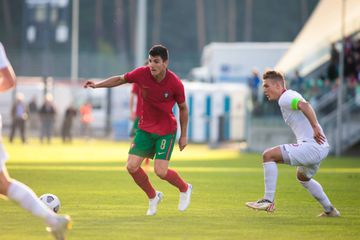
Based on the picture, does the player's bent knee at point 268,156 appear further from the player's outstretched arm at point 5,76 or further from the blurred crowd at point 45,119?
the blurred crowd at point 45,119

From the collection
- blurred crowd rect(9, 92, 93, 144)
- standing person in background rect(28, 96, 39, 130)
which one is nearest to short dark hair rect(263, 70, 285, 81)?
blurred crowd rect(9, 92, 93, 144)

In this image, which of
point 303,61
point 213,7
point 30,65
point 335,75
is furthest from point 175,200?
point 213,7

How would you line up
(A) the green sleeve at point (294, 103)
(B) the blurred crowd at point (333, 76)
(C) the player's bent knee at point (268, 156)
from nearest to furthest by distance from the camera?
(A) the green sleeve at point (294, 103) → (C) the player's bent knee at point (268, 156) → (B) the blurred crowd at point (333, 76)

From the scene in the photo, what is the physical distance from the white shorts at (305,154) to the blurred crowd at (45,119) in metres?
29.8

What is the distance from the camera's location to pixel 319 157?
1277 cm

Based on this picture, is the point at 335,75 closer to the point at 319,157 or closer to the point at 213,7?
the point at 319,157

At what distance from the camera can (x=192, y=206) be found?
555 inches

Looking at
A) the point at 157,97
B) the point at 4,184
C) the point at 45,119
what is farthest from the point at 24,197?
the point at 45,119

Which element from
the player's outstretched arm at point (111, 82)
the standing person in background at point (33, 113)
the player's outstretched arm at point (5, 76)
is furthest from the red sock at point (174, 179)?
the standing person in background at point (33, 113)

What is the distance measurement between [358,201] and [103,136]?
1518 inches

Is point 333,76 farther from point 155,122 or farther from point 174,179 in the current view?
point 155,122

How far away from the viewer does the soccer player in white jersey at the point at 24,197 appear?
9.04 meters

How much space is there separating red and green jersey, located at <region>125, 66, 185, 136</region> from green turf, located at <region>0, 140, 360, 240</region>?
1024 mm

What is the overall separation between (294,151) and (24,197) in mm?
4424
